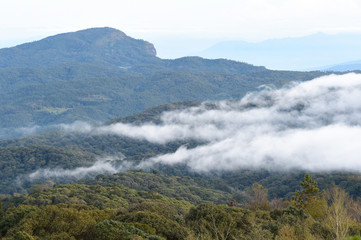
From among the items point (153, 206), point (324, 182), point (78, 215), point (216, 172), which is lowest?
point (216, 172)

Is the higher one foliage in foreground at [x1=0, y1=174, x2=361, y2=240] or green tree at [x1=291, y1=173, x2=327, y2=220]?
foliage in foreground at [x1=0, y1=174, x2=361, y2=240]

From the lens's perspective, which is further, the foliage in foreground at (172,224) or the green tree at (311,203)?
the green tree at (311,203)

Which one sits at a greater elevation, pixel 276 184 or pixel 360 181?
pixel 360 181

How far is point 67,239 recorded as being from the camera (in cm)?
3400

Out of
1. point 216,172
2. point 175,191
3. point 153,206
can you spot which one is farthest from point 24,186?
point 153,206

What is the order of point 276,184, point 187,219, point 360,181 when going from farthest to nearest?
point 276,184
point 360,181
point 187,219

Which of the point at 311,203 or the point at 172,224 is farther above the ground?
the point at 172,224

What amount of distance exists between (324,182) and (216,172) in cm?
6701

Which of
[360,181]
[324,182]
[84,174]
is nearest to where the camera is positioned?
[360,181]

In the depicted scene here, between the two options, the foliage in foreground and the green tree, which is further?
the green tree

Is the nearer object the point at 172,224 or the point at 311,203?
the point at 172,224

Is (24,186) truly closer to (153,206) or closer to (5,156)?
(5,156)

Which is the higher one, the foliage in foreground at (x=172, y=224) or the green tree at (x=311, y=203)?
the foliage in foreground at (x=172, y=224)

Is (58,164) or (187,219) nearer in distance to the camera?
(187,219)
